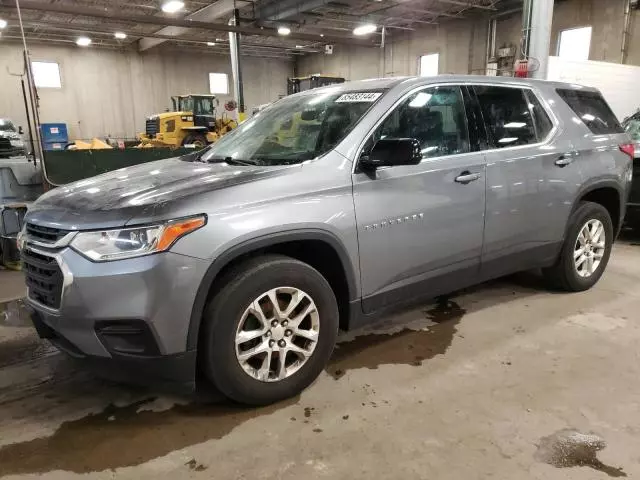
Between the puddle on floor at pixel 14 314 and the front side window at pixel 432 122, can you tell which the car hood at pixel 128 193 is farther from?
the puddle on floor at pixel 14 314

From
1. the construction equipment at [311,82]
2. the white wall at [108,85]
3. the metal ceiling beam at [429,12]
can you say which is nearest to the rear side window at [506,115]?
the construction equipment at [311,82]

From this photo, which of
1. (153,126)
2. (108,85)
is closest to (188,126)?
(153,126)

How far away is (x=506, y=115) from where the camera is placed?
11.6 feet

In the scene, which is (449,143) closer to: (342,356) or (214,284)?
(342,356)

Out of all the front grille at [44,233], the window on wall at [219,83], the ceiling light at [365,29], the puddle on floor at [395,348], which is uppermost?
the ceiling light at [365,29]

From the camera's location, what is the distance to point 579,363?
10.1ft

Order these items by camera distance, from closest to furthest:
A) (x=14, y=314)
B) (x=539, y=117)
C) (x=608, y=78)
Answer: (x=539, y=117), (x=14, y=314), (x=608, y=78)

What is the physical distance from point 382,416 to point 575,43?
57.8ft

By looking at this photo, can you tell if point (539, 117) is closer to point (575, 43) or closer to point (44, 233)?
point (44, 233)

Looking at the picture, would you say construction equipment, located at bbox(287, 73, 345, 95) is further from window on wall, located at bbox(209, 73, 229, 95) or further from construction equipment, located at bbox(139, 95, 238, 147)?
window on wall, located at bbox(209, 73, 229, 95)

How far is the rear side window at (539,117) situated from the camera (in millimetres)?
3697

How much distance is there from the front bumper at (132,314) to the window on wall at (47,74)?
1035 inches

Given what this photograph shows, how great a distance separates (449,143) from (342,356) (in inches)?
60.9

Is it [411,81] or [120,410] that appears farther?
[411,81]
